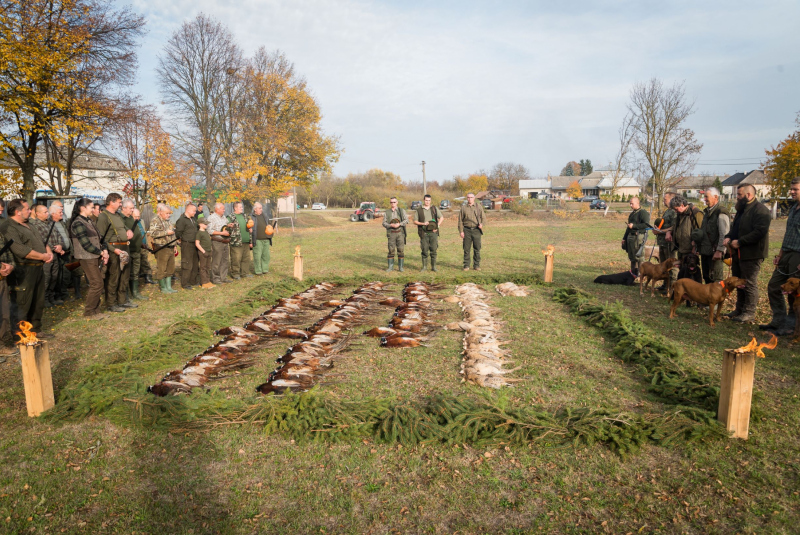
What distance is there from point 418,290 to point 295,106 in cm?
2583

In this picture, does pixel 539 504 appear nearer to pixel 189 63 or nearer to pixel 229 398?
pixel 229 398

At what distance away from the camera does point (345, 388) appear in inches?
203

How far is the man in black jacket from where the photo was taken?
7.11m

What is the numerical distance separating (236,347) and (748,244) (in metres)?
8.03

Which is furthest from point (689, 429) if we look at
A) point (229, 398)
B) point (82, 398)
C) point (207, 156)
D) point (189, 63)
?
point (189, 63)

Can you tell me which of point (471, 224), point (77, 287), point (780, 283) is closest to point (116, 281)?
point (77, 287)

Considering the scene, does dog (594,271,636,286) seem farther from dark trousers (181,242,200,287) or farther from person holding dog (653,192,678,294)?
dark trousers (181,242,200,287)

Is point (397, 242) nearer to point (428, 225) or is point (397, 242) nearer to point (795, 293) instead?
point (428, 225)

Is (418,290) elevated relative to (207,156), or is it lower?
lower

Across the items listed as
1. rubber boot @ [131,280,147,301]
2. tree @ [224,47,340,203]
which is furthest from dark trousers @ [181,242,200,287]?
tree @ [224,47,340,203]

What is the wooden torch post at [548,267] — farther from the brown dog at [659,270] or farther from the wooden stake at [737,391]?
the wooden stake at [737,391]

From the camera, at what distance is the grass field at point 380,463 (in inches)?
123

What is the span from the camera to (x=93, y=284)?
8.26m

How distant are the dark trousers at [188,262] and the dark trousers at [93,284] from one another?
8.21 ft
